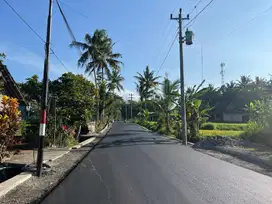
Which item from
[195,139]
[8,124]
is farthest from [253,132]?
[8,124]

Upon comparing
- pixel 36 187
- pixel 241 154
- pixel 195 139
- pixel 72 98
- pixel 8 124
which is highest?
pixel 72 98

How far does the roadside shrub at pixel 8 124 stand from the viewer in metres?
8.80

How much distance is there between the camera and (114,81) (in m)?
41.7

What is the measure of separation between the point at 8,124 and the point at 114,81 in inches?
1293

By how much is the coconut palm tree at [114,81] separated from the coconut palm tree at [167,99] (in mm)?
14144

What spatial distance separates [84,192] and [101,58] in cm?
2953

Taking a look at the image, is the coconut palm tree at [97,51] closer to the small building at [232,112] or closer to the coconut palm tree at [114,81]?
the coconut palm tree at [114,81]

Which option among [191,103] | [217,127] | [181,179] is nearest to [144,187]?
[181,179]

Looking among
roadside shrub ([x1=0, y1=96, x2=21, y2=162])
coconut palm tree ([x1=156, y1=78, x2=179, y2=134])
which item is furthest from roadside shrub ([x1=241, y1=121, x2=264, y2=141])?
roadside shrub ([x1=0, y1=96, x2=21, y2=162])

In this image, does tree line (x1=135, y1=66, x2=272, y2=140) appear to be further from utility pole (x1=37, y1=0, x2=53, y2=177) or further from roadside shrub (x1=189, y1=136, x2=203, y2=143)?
utility pole (x1=37, y1=0, x2=53, y2=177)

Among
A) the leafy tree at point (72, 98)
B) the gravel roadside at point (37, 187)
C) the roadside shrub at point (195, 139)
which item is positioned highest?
the leafy tree at point (72, 98)

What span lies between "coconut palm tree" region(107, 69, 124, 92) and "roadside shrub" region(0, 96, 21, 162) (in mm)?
30135

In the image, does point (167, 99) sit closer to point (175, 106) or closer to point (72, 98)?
point (175, 106)

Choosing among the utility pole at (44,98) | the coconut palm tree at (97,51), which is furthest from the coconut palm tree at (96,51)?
the utility pole at (44,98)
